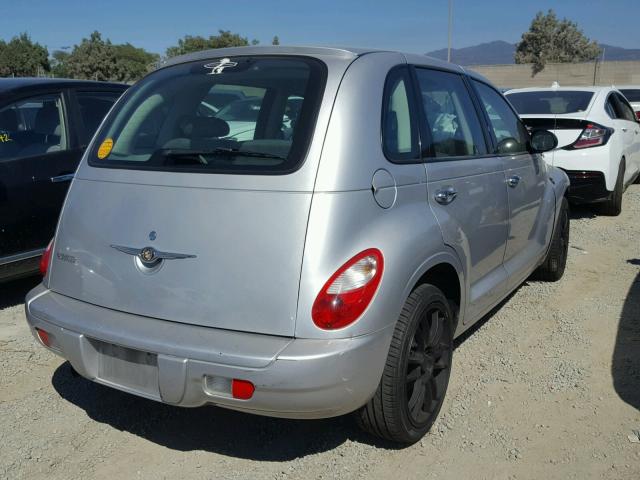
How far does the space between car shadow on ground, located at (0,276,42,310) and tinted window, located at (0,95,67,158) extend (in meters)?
1.16

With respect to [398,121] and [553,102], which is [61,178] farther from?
[553,102]

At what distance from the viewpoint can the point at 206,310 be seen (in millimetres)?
2479

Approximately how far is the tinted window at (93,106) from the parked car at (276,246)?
2.21 m

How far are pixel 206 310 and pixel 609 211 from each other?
6.75 meters

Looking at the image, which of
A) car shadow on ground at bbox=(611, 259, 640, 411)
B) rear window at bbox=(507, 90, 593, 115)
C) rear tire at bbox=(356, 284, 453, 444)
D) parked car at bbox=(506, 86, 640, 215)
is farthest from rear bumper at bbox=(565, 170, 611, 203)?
rear tire at bbox=(356, 284, 453, 444)

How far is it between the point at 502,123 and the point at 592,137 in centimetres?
358

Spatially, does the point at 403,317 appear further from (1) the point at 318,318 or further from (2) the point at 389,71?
(2) the point at 389,71

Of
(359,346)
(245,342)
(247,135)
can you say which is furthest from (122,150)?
(359,346)

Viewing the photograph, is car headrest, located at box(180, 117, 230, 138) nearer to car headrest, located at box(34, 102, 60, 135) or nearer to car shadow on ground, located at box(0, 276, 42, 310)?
car headrest, located at box(34, 102, 60, 135)

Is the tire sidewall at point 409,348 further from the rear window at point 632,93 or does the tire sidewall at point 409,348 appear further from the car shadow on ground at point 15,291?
the rear window at point 632,93

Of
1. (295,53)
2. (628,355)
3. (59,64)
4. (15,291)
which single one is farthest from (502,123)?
(59,64)

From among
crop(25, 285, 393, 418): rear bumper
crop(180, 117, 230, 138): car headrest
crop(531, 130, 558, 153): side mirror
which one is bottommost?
crop(25, 285, 393, 418): rear bumper

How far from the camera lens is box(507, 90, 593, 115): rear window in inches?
305

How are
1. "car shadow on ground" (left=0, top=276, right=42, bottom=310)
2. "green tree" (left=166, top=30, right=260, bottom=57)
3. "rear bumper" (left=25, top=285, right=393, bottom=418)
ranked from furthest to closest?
"green tree" (left=166, top=30, right=260, bottom=57)
"car shadow on ground" (left=0, top=276, right=42, bottom=310)
"rear bumper" (left=25, top=285, right=393, bottom=418)
